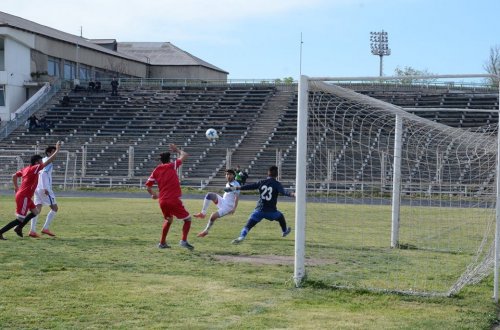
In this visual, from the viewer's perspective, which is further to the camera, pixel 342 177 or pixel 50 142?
pixel 50 142

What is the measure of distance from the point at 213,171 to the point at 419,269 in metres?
35.2

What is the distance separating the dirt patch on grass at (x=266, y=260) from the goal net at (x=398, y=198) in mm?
89

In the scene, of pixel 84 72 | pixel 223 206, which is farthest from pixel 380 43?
pixel 223 206

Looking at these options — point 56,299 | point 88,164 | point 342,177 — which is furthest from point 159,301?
point 88,164

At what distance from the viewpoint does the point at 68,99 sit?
196 ft

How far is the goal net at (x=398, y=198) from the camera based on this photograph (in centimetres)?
1188

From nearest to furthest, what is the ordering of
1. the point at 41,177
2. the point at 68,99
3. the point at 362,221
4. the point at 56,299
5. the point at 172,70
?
1. the point at 56,299
2. the point at 41,177
3. the point at 362,221
4. the point at 68,99
5. the point at 172,70

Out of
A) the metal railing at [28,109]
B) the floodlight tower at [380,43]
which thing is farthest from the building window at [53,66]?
the floodlight tower at [380,43]

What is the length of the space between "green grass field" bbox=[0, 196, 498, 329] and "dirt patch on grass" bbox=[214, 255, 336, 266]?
0.28ft

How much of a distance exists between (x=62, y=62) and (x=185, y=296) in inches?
2229

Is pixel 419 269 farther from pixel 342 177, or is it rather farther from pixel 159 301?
pixel 342 177

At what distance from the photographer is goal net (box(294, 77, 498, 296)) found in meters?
11.9

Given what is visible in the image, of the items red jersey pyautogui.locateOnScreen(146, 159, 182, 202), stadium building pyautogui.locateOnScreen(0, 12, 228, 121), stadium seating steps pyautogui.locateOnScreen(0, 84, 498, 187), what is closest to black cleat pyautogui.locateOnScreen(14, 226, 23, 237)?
red jersey pyautogui.locateOnScreen(146, 159, 182, 202)

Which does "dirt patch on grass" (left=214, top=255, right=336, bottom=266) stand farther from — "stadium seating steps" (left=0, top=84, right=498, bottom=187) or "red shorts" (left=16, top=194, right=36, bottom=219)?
"stadium seating steps" (left=0, top=84, right=498, bottom=187)
